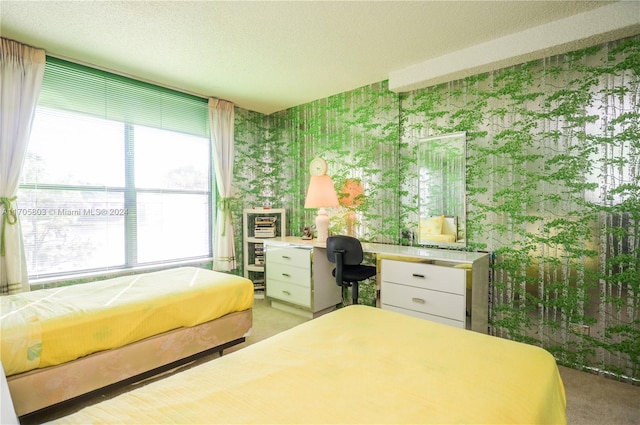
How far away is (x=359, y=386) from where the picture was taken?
1035mm

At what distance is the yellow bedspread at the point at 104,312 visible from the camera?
1677mm

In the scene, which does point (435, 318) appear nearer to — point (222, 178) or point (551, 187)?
point (551, 187)

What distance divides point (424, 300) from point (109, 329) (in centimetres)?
233

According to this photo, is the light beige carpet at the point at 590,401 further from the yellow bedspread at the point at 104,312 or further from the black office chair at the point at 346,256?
the black office chair at the point at 346,256

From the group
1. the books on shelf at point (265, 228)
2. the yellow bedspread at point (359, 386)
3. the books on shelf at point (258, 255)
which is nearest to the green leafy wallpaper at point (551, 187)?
the books on shelf at point (265, 228)

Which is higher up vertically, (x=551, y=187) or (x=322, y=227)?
(x=551, y=187)

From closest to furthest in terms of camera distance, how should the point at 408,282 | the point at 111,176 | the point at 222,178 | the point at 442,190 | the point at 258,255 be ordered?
the point at 408,282 → the point at 442,190 → the point at 111,176 → the point at 222,178 → the point at 258,255

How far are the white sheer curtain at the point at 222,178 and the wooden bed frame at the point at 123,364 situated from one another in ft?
5.36

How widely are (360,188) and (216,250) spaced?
6.67 feet

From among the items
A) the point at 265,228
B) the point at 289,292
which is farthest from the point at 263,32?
the point at 289,292

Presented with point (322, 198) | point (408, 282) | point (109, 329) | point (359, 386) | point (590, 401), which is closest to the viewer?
point (359, 386)

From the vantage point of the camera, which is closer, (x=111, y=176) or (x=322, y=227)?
(x=111, y=176)

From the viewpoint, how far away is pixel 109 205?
131 inches

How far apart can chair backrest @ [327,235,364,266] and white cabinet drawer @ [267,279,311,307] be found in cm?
69
